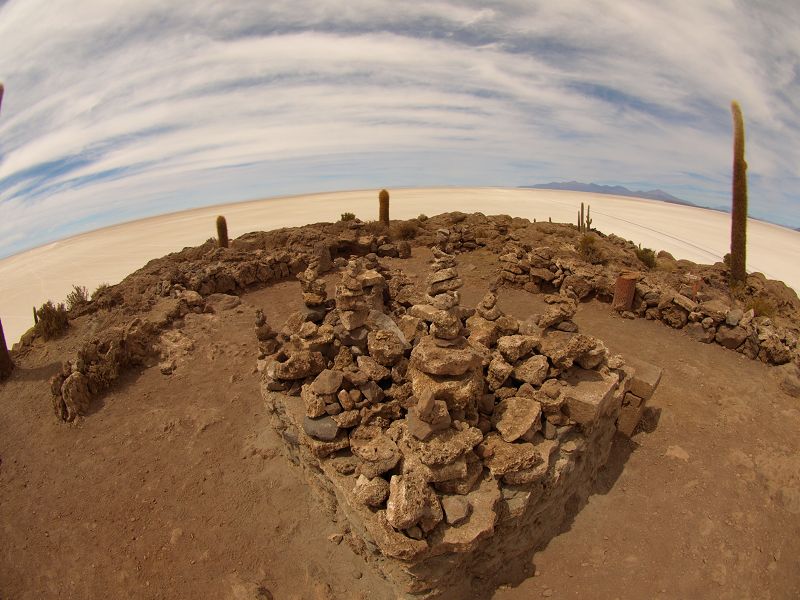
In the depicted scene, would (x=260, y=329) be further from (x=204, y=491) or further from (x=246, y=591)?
(x=246, y=591)

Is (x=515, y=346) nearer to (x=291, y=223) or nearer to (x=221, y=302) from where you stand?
(x=221, y=302)

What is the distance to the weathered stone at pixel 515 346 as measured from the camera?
19.4 feet

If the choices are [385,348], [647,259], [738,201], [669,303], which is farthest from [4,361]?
[738,201]

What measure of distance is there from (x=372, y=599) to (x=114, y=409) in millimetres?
6245

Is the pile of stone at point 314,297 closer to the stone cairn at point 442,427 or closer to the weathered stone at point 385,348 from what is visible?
the stone cairn at point 442,427

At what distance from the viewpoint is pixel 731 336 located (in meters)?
9.59

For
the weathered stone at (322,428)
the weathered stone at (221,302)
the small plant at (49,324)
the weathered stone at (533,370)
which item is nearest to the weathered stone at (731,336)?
the weathered stone at (533,370)

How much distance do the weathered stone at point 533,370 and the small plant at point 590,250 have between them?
31.1ft

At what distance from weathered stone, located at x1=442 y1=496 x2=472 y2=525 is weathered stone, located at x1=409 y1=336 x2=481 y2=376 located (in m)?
1.30

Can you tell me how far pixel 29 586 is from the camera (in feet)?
18.3

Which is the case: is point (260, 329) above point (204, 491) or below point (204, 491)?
above

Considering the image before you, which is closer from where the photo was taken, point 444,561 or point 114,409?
point 444,561

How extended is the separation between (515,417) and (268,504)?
3.70 m

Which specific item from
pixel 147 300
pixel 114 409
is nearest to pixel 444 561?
pixel 114 409
